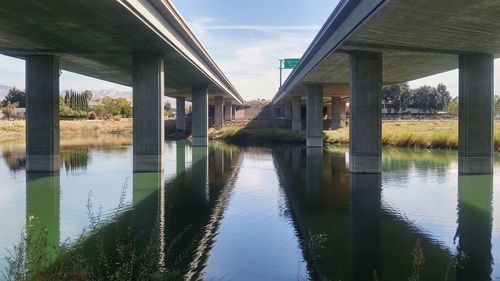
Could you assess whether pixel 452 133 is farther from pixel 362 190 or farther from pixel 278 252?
pixel 278 252

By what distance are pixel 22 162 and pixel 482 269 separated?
1421 inches

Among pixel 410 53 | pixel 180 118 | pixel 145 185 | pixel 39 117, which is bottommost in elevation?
pixel 145 185

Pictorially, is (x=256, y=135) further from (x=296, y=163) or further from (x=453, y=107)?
(x=453, y=107)

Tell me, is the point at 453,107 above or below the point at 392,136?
above

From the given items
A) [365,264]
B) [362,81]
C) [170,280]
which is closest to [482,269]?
[365,264]

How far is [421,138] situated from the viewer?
53.5 metres

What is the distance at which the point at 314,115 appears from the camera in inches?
2280

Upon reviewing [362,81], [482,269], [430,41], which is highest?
[430,41]

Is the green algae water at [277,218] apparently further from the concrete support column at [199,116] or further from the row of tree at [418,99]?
the row of tree at [418,99]

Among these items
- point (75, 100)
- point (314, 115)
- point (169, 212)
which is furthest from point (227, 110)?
point (169, 212)

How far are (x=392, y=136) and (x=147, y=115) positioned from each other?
35.0 meters

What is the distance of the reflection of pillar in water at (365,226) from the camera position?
1194cm

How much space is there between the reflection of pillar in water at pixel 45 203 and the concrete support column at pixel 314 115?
3347 cm

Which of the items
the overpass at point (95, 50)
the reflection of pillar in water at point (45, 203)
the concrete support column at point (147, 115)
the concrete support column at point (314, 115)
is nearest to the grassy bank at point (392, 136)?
the concrete support column at point (314, 115)
